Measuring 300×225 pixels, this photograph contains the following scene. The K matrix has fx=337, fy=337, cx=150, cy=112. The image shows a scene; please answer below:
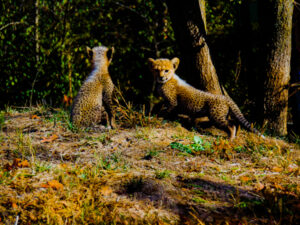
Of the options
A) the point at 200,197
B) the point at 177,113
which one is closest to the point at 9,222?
the point at 200,197

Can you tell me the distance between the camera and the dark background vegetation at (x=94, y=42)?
302 inches

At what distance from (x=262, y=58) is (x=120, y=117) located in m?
2.84

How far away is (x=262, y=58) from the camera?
6.17 meters

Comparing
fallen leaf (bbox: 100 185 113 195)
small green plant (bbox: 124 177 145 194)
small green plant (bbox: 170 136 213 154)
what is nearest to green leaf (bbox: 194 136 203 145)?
small green plant (bbox: 170 136 213 154)

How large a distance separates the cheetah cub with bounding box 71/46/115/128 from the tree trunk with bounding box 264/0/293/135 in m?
2.88

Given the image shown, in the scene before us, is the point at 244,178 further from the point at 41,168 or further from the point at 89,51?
the point at 89,51

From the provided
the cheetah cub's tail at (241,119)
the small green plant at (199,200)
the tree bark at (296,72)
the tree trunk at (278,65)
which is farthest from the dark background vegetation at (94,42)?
the small green plant at (199,200)

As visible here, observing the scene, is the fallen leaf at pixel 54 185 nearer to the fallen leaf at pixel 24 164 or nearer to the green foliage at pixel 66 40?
the fallen leaf at pixel 24 164

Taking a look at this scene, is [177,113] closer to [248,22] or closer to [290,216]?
[290,216]

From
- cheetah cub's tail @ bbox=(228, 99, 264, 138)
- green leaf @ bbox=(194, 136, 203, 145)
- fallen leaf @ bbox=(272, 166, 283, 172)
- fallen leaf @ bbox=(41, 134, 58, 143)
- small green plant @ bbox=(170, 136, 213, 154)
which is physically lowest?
fallen leaf @ bbox=(272, 166, 283, 172)

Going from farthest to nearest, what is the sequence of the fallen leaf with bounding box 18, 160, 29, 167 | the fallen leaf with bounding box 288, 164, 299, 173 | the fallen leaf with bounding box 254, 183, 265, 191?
the fallen leaf with bounding box 288, 164, 299, 173, the fallen leaf with bounding box 18, 160, 29, 167, the fallen leaf with bounding box 254, 183, 265, 191

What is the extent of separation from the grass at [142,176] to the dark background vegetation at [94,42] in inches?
96.8

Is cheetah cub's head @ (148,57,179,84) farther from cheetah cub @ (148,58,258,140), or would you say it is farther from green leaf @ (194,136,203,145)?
green leaf @ (194,136,203,145)

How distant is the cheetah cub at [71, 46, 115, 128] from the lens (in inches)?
196
